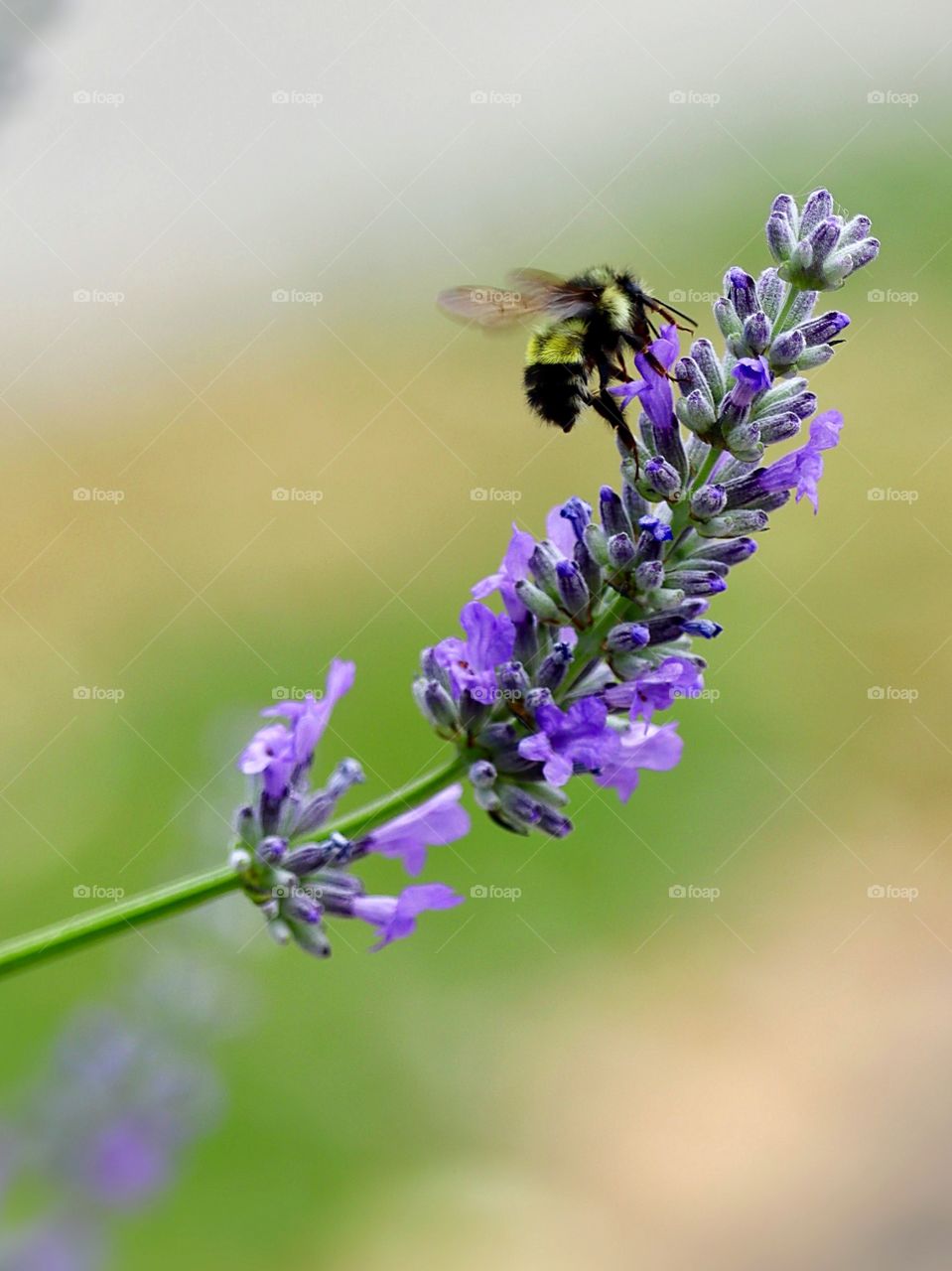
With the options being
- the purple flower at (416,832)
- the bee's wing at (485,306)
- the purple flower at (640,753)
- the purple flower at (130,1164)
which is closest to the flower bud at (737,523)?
the purple flower at (640,753)

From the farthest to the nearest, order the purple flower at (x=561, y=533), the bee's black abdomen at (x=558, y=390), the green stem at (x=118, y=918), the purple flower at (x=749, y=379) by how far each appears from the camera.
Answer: the bee's black abdomen at (x=558, y=390) → the purple flower at (x=561, y=533) → the purple flower at (x=749, y=379) → the green stem at (x=118, y=918)

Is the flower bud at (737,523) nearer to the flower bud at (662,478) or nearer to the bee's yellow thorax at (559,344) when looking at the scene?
the flower bud at (662,478)

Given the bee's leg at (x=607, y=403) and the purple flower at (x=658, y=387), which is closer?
the purple flower at (x=658, y=387)

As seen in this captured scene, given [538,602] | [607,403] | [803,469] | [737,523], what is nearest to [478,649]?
[538,602]

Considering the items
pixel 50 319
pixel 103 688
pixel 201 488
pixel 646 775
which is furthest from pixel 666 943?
pixel 50 319

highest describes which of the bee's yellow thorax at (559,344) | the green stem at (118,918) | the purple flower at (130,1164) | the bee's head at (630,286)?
the bee's head at (630,286)

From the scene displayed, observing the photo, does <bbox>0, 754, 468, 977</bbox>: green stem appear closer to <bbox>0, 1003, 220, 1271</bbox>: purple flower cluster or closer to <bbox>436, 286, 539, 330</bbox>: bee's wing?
<bbox>436, 286, 539, 330</bbox>: bee's wing
